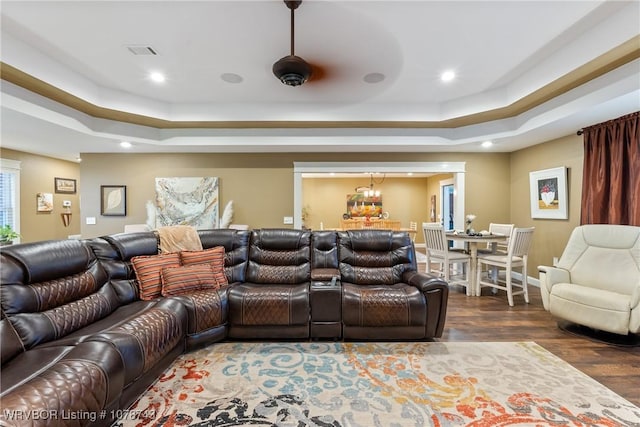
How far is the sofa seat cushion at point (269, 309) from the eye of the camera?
9.07ft

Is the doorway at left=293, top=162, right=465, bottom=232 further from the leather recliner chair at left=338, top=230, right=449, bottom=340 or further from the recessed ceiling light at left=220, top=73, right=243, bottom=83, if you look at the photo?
the leather recliner chair at left=338, top=230, right=449, bottom=340

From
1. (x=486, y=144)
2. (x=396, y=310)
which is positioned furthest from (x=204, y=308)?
(x=486, y=144)

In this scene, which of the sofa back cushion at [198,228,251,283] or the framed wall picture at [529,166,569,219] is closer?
the sofa back cushion at [198,228,251,283]

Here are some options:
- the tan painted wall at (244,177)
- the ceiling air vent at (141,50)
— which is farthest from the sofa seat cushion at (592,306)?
the ceiling air vent at (141,50)

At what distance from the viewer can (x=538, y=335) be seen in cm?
296

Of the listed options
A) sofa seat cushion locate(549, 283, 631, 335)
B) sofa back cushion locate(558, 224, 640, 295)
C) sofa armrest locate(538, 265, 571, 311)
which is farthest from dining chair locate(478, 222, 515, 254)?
sofa seat cushion locate(549, 283, 631, 335)

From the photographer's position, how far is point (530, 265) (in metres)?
5.04

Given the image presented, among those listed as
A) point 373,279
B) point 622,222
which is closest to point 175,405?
point 373,279

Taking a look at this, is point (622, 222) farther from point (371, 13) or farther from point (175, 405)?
point (175, 405)

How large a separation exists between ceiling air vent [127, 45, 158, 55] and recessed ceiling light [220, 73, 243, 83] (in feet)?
2.39

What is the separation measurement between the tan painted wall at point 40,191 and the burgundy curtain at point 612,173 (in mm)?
9277

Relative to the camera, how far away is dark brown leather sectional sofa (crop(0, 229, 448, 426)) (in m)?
1.43

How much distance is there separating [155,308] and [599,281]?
443cm

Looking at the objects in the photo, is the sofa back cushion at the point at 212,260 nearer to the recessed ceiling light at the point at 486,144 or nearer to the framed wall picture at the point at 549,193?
the recessed ceiling light at the point at 486,144
